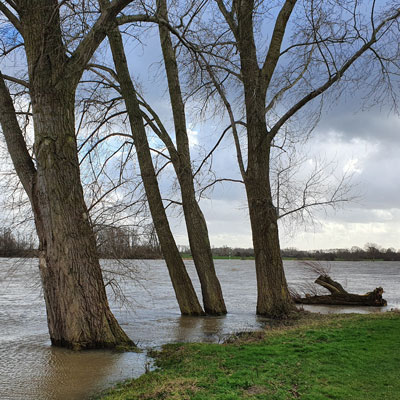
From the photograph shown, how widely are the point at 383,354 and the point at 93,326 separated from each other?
4976mm

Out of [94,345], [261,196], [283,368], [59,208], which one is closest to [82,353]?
[94,345]

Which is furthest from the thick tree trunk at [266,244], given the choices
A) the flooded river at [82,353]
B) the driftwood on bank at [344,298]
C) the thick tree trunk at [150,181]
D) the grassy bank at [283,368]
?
the driftwood on bank at [344,298]

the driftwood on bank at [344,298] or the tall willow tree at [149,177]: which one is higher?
the tall willow tree at [149,177]

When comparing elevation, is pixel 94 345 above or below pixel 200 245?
below

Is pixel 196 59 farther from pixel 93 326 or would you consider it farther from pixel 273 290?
pixel 273 290

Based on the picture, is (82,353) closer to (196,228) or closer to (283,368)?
(283,368)

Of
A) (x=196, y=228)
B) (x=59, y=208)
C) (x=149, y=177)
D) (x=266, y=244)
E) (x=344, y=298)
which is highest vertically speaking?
(x=149, y=177)

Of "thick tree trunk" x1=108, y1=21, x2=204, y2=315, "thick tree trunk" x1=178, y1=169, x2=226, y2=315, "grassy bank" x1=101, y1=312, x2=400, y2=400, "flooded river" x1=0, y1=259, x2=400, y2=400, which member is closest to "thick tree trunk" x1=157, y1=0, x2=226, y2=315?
"thick tree trunk" x1=178, y1=169, x2=226, y2=315

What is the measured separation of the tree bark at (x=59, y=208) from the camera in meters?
8.47

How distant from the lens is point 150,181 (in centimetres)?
1382

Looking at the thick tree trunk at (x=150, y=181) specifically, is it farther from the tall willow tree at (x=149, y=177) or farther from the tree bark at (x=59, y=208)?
the tree bark at (x=59, y=208)

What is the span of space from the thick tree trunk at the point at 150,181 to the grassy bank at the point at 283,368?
16.7ft

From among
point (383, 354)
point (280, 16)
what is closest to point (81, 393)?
point (383, 354)

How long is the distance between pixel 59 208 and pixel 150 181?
537 centimetres
